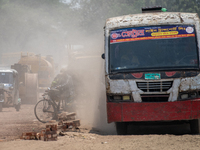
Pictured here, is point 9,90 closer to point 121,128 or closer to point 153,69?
point 121,128

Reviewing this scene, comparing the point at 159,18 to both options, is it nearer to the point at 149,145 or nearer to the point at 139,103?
the point at 139,103

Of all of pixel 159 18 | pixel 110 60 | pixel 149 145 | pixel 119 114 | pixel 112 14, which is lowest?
pixel 149 145

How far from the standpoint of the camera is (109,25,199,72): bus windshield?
7.33 metres

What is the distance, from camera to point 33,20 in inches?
1796

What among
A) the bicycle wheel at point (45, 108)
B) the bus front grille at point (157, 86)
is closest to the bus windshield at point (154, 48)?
the bus front grille at point (157, 86)

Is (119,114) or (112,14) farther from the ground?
(112,14)

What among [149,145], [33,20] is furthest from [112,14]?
[149,145]

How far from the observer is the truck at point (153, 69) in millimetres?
7062

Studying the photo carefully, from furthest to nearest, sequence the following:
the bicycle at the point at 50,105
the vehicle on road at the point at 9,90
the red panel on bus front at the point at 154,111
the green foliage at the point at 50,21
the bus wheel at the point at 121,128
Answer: the green foliage at the point at 50,21
the vehicle on road at the point at 9,90
the bicycle at the point at 50,105
the bus wheel at the point at 121,128
the red panel on bus front at the point at 154,111

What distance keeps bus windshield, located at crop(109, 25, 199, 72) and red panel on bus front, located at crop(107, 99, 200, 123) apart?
0.79 m

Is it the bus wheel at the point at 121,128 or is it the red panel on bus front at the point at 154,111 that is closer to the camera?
the red panel on bus front at the point at 154,111

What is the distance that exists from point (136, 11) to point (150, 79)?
2757 cm

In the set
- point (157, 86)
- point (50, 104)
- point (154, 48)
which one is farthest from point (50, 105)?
point (157, 86)

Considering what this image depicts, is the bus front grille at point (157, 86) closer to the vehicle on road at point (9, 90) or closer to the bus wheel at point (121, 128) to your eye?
the bus wheel at point (121, 128)
